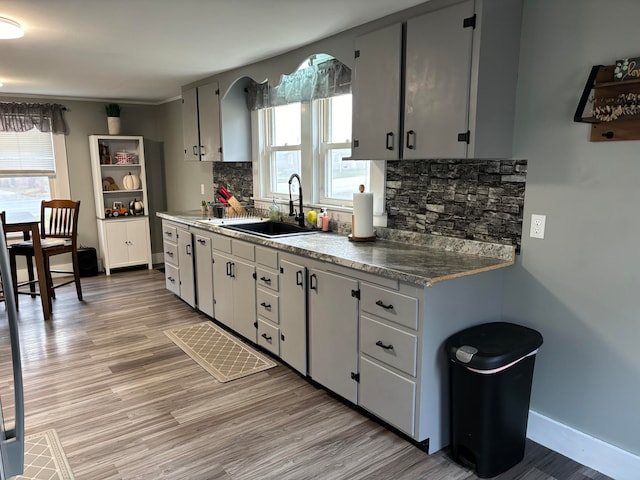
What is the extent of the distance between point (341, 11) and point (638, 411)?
2440 millimetres

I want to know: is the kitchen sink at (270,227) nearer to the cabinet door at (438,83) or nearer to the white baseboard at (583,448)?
the cabinet door at (438,83)

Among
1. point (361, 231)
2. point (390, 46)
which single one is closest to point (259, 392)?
point (361, 231)

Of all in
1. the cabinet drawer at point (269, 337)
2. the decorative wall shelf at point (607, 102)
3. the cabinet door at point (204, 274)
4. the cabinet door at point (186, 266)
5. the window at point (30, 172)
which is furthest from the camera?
the window at point (30, 172)

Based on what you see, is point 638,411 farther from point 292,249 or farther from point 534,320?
point 292,249

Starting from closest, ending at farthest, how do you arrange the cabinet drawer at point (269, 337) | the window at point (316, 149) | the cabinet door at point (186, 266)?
1. the cabinet drawer at point (269, 337)
2. the window at point (316, 149)
3. the cabinet door at point (186, 266)

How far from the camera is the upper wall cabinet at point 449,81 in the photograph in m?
2.12

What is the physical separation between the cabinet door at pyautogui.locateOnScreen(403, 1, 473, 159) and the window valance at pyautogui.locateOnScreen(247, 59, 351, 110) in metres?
0.86

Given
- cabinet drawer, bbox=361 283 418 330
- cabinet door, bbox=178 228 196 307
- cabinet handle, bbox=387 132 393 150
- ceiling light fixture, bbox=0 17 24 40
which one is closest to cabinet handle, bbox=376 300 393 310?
cabinet drawer, bbox=361 283 418 330

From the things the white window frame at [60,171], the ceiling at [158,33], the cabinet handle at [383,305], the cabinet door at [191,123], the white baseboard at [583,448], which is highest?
the ceiling at [158,33]

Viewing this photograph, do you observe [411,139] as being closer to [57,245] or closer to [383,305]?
[383,305]

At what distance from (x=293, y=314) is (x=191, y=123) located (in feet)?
9.03

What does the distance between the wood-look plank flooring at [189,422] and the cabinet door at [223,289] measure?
463 mm

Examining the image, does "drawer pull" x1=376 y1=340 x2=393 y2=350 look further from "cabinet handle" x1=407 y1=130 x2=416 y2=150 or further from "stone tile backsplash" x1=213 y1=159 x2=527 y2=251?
"cabinet handle" x1=407 y1=130 x2=416 y2=150

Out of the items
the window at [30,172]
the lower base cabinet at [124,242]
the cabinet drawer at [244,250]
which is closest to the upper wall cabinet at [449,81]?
the cabinet drawer at [244,250]
